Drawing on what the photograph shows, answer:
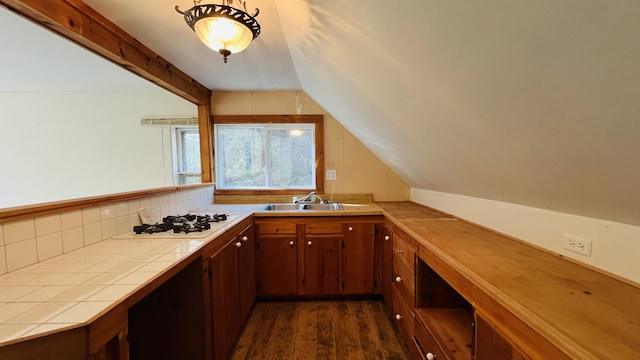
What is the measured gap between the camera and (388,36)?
37.4 inches

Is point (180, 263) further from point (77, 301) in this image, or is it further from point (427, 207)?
point (427, 207)

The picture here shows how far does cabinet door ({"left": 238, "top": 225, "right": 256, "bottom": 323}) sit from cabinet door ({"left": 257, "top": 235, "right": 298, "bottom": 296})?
9cm

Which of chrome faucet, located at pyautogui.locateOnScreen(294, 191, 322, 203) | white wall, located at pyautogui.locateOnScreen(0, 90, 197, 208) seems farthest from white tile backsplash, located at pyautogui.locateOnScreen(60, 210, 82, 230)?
white wall, located at pyautogui.locateOnScreen(0, 90, 197, 208)

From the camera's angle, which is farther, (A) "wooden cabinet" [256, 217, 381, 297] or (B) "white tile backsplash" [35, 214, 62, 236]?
(A) "wooden cabinet" [256, 217, 381, 297]

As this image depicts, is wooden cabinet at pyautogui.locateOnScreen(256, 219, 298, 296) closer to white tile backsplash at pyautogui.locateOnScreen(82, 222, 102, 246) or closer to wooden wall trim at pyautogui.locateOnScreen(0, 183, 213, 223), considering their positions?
wooden wall trim at pyautogui.locateOnScreen(0, 183, 213, 223)

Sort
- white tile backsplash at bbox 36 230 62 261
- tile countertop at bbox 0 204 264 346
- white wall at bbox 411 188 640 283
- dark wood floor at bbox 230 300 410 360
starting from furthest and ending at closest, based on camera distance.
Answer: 1. dark wood floor at bbox 230 300 410 360
2. white tile backsplash at bbox 36 230 62 261
3. white wall at bbox 411 188 640 283
4. tile countertop at bbox 0 204 264 346

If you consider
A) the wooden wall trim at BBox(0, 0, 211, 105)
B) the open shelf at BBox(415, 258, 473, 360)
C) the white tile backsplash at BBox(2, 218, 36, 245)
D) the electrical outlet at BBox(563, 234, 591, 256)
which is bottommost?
the open shelf at BBox(415, 258, 473, 360)

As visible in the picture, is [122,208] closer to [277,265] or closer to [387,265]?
[277,265]

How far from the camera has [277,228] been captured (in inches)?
92.2

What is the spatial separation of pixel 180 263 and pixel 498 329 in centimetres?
125

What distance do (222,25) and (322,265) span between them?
2.02m

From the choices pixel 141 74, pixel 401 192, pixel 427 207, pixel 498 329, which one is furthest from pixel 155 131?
pixel 498 329

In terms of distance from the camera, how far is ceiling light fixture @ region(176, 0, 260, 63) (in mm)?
1177

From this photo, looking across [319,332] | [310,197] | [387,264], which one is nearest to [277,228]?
[310,197]
